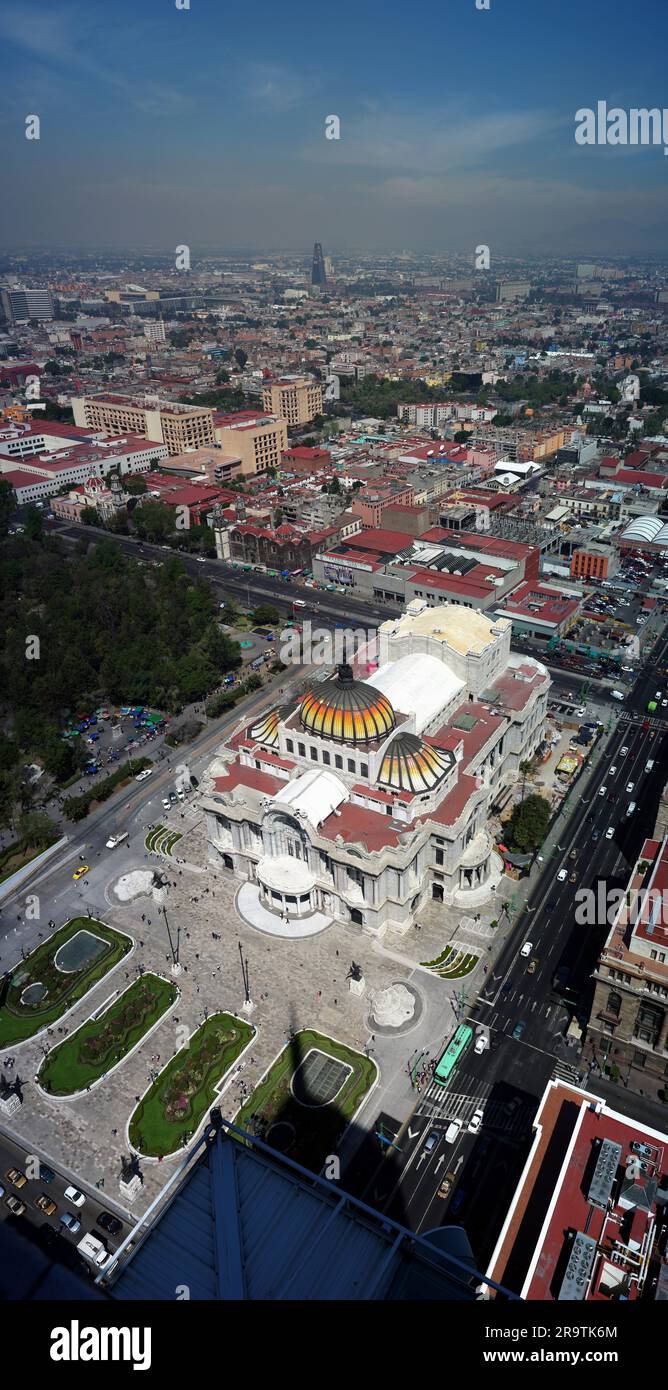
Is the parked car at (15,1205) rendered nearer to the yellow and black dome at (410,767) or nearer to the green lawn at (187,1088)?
the green lawn at (187,1088)

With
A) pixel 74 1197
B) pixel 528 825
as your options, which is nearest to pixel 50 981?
pixel 74 1197

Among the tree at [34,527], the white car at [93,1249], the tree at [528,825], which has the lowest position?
the white car at [93,1249]

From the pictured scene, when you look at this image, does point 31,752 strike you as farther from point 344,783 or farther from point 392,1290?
point 392,1290

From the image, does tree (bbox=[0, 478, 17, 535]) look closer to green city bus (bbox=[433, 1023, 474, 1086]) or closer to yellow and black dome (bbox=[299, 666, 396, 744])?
yellow and black dome (bbox=[299, 666, 396, 744])

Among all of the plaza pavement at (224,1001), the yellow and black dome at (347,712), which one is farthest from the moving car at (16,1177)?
the yellow and black dome at (347,712)

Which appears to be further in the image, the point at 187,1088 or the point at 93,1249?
the point at 187,1088

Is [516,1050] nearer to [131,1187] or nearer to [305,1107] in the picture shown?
[305,1107]

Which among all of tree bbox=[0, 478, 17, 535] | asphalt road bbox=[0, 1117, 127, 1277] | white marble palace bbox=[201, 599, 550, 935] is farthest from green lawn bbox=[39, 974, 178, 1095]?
tree bbox=[0, 478, 17, 535]
